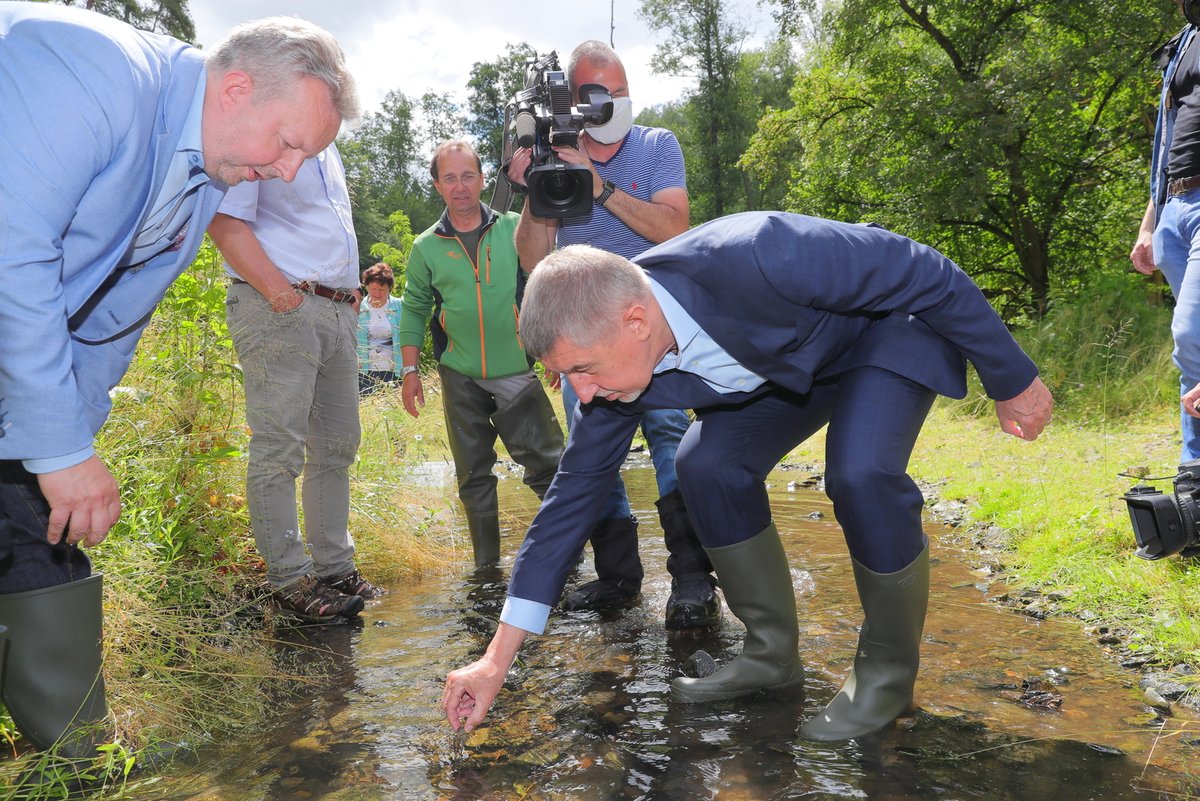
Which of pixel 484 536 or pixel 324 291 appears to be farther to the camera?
pixel 484 536

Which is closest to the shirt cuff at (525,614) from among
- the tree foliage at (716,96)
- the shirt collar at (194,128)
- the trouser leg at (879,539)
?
the trouser leg at (879,539)

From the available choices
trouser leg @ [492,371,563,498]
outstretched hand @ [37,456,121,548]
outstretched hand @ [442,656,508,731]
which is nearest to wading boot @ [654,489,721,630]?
trouser leg @ [492,371,563,498]

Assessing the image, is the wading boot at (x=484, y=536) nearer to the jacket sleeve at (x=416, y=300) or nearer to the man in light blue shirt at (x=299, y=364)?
the man in light blue shirt at (x=299, y=364)

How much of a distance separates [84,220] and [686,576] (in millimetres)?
2336

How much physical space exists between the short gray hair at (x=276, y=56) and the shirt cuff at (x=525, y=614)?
49.6 inches

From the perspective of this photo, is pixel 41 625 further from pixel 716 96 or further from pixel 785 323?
pixel 716 96

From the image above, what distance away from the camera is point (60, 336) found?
72.0 inches

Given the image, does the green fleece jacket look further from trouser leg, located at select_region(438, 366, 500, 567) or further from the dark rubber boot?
the dark rubber boot

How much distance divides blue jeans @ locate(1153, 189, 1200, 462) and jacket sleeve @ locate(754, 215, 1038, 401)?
981 millimetres

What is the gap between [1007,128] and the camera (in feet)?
34.5

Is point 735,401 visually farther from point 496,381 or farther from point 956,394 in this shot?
point 496,381

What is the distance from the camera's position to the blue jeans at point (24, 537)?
2020 mm

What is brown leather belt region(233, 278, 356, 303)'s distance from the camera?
142 inches

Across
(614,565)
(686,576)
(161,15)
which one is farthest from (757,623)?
(161,15)
